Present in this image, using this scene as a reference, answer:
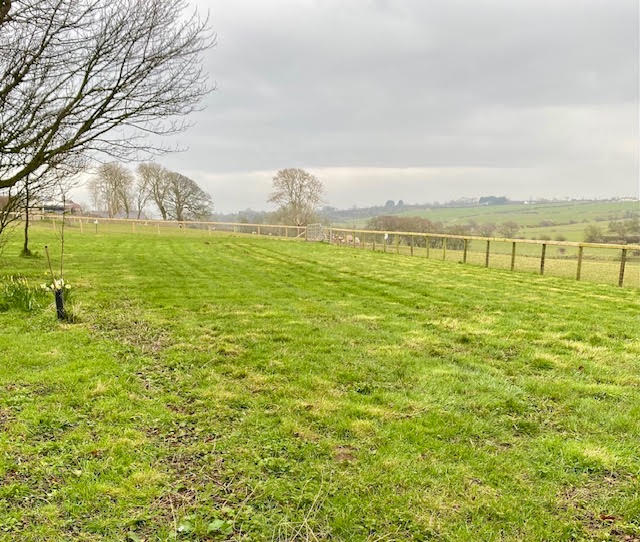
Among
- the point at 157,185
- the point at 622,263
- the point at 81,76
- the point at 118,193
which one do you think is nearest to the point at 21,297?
the point at 81,76

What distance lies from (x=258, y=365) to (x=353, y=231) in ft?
69.4

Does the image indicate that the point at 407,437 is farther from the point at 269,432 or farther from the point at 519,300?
the point at 519,300

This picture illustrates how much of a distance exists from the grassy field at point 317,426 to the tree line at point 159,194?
4071cm

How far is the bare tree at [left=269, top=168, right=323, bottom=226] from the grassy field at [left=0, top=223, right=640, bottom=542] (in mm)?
36948

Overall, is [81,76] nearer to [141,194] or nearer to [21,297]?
[21,297]

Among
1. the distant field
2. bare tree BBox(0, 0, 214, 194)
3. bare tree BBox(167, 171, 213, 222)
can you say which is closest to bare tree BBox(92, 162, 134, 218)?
bare tree BBox(167, 171, 213, 222)

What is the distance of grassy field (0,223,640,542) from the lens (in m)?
2.14

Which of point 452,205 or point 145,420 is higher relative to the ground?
point 452,205

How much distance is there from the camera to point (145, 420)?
10.2 ft

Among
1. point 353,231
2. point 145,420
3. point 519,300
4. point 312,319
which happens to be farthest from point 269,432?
point 353,231

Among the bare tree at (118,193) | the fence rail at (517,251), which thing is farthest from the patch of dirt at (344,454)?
the bare tree at (118,193)

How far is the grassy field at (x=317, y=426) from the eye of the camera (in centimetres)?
214

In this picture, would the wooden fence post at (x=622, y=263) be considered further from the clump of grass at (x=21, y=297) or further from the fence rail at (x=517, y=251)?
the clump of grass at (x=21, y=297)

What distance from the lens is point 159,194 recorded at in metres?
45.0
